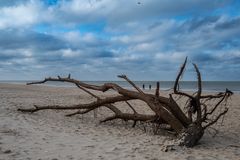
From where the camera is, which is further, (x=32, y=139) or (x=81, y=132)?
(x=81, y=132)

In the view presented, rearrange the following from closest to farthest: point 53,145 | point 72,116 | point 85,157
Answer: point 85,157, point 53,145, point 72,116

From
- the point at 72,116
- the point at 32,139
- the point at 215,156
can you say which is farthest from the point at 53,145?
the point at 72,116

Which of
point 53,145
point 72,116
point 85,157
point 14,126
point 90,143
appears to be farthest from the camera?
point 72,116

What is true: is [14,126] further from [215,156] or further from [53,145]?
[215,156]

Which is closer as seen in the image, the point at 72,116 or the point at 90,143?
the point at 90,143

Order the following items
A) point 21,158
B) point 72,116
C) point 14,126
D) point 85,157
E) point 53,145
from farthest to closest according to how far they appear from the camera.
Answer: point 72,116 → point 14,126 → point 53,145 → point 85,157 → point 21,158

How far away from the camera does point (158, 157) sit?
6.60 metres

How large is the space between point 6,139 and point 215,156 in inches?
175

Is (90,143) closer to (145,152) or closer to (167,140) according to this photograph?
(145,152)

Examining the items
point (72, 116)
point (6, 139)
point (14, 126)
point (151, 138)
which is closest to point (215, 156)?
point (151, 138)

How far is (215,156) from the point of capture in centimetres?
702

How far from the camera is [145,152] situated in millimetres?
6941

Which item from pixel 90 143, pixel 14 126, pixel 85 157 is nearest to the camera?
pixel 85 157

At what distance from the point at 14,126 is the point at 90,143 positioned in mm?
2333
